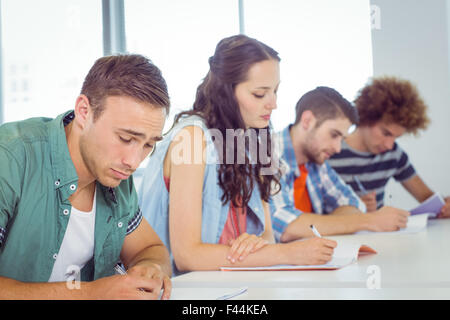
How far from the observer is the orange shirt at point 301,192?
1.45 m

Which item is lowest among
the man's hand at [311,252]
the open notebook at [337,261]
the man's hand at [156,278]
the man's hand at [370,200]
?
the man's hand at [370,200]

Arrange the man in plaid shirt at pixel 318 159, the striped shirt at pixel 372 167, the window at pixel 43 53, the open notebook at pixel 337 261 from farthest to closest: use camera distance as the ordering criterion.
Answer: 1. the striped shirt at pixel 372 167
2. the window at pixel 43 53
3. the man in plaid shirt at pixel 318 159
4. the open notebook at pixel 337 261

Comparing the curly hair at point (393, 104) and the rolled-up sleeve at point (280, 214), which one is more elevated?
the curly hair at point (393, 104)

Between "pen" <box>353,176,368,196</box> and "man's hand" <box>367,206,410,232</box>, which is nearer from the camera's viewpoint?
"man's hand" <box>367,206,410,232</box>

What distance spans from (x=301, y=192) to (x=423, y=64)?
77cm

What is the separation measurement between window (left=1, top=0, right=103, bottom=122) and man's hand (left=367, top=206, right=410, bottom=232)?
0.96m

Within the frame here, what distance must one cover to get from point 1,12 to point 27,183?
1.29 m

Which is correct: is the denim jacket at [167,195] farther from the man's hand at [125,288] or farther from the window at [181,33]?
the man's hand at [125,288]

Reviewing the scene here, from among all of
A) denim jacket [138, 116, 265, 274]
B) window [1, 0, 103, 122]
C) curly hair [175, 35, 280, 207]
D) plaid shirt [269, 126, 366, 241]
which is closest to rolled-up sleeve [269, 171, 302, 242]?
plaid shirt [269, 126, 366, 241]

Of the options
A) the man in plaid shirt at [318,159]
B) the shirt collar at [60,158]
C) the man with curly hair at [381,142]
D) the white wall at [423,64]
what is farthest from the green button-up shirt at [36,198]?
the white wall at [423,64]

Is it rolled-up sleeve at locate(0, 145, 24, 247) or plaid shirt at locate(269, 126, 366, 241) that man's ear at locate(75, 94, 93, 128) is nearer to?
rolled-up sleeve at locate(0, 145, 24, 247)

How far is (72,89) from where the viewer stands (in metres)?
1.54

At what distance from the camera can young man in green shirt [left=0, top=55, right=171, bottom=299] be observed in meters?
0.63
